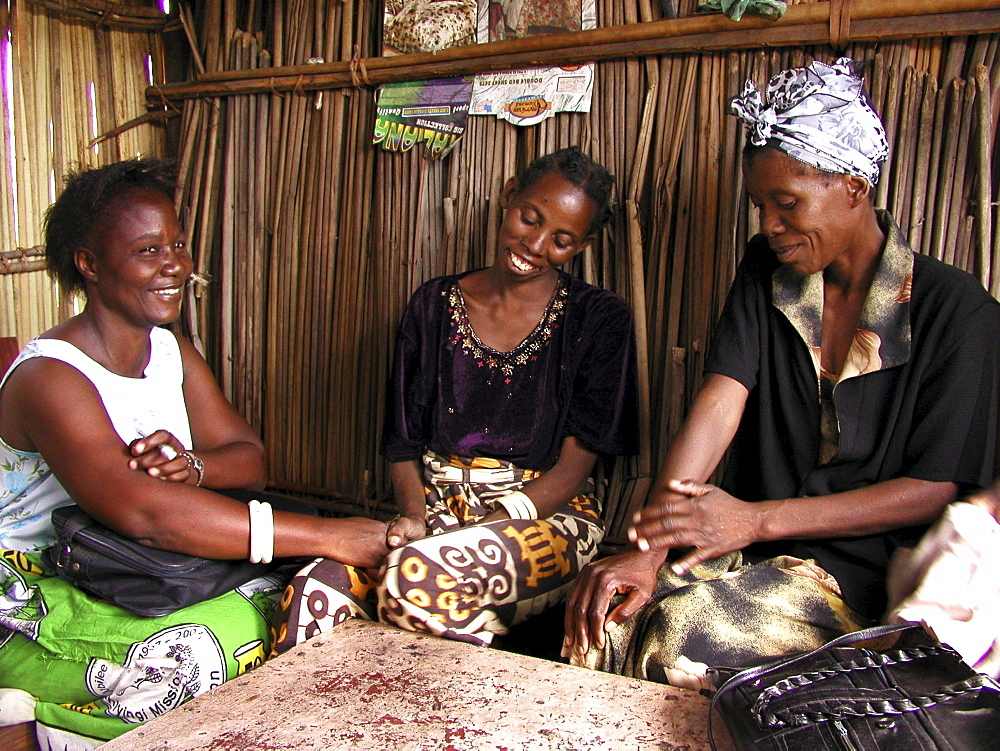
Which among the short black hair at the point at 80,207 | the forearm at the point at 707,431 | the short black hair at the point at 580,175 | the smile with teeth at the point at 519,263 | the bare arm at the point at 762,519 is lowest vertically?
the bare arm at the point at 762,519

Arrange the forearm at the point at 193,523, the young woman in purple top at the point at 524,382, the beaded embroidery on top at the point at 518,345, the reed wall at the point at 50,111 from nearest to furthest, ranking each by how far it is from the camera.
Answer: the forearm at the point at 193,523, the young woman in purple top at the point at 524,382, the beaded embroidery on top at the point at 518,345, the reed wall at the point at 50,111

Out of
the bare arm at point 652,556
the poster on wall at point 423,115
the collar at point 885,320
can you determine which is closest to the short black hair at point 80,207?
the poster on wall at point 423,115

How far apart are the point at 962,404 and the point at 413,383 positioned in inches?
62.2

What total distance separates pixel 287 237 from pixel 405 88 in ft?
2.56

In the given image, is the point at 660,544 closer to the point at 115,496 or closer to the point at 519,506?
the point at 519,506

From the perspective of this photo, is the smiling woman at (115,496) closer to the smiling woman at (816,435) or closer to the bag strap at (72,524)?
the bag strap at (72,524)

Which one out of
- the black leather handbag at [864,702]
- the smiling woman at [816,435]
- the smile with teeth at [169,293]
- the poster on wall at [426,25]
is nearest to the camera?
the black leather handbag at [864,702]

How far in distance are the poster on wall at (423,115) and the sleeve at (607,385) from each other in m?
0.88

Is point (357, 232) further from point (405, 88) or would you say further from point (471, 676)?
point (471, 676)

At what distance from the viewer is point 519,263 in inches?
97.3

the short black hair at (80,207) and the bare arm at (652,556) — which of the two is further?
the short black hair at (80,207)

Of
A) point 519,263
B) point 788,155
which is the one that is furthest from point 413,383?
point 788,155

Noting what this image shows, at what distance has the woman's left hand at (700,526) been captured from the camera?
6.09 ft

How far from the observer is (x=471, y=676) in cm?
164
